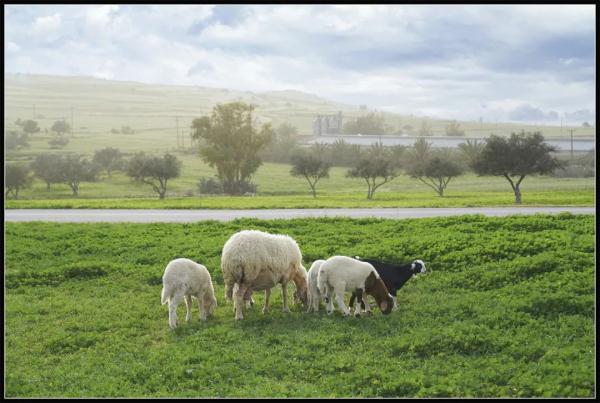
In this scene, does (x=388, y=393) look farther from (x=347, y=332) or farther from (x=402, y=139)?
(x=402, y=139)

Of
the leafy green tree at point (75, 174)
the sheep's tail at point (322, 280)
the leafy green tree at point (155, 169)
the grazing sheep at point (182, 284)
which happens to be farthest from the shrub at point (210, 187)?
the sheep's tail at point (322, 280)

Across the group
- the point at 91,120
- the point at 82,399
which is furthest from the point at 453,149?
the point at 91,120

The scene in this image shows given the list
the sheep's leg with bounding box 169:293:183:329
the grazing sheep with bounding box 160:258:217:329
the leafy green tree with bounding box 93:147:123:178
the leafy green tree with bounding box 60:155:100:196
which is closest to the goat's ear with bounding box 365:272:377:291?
the grazing sheep with bounding box 160:258:217:329

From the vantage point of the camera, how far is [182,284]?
14086 mm

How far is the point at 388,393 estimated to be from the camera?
35.4 feet

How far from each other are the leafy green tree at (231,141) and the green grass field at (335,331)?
46338mm

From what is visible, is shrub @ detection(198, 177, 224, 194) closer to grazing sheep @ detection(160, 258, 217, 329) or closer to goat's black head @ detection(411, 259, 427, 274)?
goat's black head @ detection(411, 259, 427, 274)

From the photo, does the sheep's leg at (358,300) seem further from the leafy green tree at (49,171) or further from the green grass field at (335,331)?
the leafy green tree at (49,171)

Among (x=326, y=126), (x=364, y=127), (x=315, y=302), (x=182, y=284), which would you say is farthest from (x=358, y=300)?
(x=364, y=127)

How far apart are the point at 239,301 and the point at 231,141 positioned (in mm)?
55847

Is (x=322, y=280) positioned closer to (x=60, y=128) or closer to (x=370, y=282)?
(x=370, y=282)

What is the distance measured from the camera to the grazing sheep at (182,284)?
1409 centimetres

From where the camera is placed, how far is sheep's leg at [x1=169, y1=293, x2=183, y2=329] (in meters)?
14.2

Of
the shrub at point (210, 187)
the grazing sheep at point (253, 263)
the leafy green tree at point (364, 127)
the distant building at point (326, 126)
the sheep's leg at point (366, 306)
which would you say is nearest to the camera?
the grazing sheep at point (253, 263)
